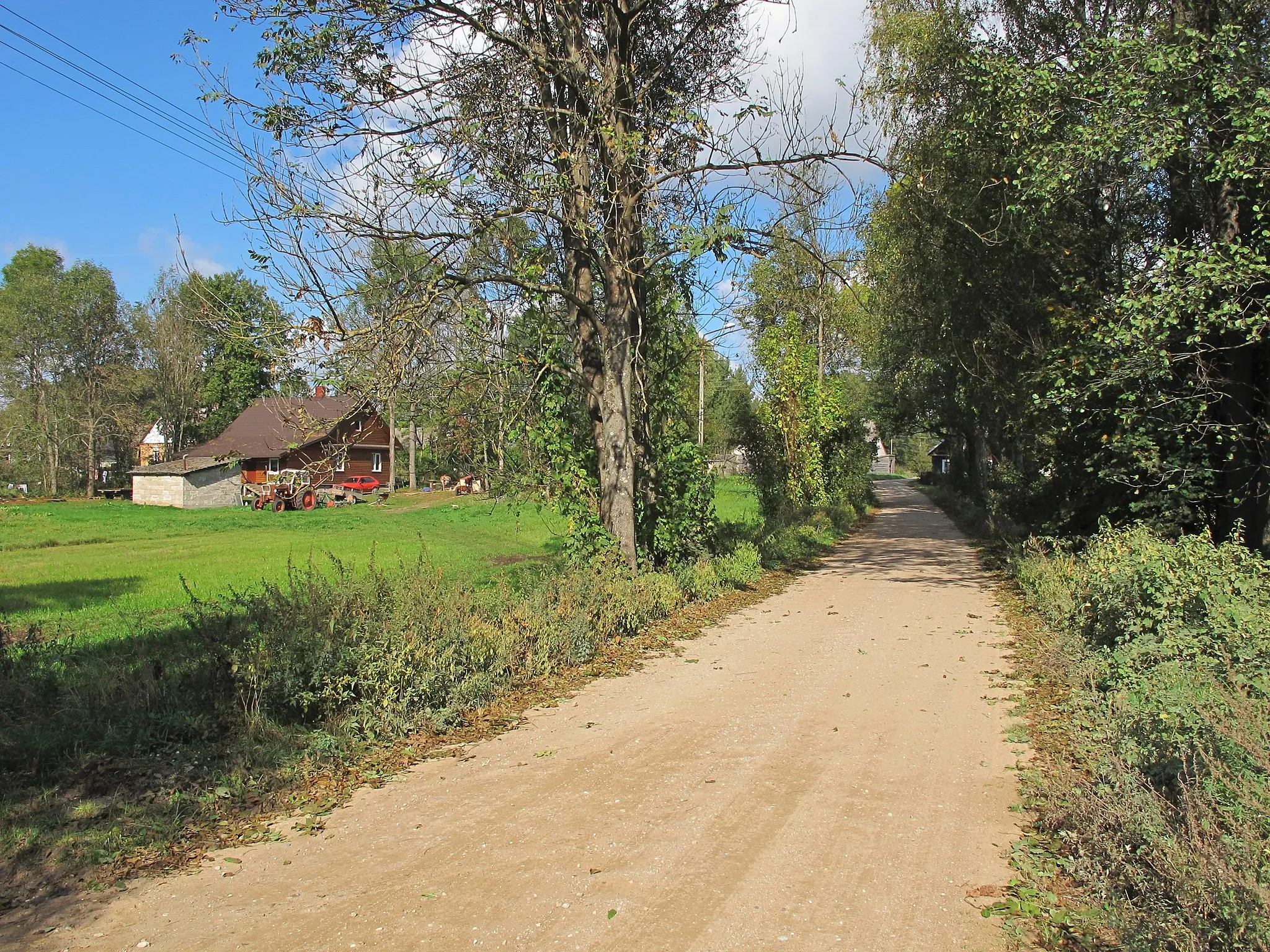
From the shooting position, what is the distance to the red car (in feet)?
163

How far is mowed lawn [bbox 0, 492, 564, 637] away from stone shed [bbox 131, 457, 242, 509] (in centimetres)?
242

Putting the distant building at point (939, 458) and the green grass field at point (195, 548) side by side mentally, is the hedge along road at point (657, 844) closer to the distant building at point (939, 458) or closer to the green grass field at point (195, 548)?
the green grass field at point (195, 548)

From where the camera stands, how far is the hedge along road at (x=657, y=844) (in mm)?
4117

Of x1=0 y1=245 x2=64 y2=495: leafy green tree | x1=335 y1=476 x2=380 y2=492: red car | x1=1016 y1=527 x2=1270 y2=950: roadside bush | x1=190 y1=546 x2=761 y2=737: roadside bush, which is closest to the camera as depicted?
x1=1016 y1=527 x2=1270 y2=950: roadside bush

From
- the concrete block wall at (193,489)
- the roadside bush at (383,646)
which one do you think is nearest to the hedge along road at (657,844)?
the roadside bush at (383,646)

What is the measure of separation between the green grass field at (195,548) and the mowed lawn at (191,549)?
0.05 metres

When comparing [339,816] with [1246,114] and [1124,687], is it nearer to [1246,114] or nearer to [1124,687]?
[1124,687]

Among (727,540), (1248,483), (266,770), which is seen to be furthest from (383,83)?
(1248,483)

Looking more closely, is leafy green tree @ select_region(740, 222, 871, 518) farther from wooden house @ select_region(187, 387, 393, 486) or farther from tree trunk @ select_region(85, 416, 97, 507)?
tree trunk @ select_region(85, 416, 97, 507)

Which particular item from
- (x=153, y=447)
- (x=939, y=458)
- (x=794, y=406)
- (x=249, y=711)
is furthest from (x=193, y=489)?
(x=939, y=458)

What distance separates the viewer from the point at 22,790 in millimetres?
5355

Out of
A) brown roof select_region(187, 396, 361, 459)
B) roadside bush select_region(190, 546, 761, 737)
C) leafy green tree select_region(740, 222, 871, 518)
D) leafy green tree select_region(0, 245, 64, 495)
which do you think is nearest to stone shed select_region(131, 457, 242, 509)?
leafy green tree select_region(0, 245, 64, 495)

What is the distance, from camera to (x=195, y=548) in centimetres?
2438

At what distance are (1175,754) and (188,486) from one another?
155ft
